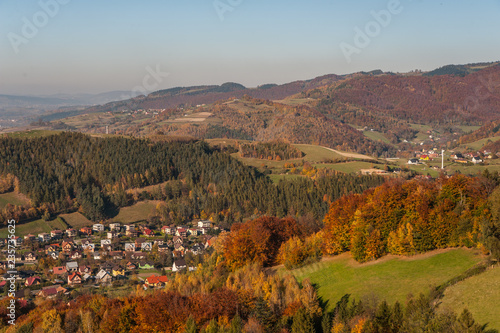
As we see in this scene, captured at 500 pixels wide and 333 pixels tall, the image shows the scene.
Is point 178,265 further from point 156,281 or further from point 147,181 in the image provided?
point 147,181

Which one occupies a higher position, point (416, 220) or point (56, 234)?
point (416, 220)

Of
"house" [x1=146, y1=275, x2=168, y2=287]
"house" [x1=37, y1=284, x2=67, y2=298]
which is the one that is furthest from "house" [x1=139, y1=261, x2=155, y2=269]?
"house" [x1=37, y1=284, x2=67, y2=298]

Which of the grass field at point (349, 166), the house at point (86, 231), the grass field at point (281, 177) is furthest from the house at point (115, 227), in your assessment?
the grass field at point (349, 166)

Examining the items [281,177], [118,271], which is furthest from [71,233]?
[281,177]

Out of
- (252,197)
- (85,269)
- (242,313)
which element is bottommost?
(85,269)

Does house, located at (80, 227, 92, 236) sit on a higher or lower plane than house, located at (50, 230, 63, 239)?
lower

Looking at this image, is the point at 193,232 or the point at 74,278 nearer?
the point at 74,278

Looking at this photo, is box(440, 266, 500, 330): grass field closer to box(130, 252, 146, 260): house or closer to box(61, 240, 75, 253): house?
box(130, 252, 146, 260): house

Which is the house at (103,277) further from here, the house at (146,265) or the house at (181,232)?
the house at (181,232)
